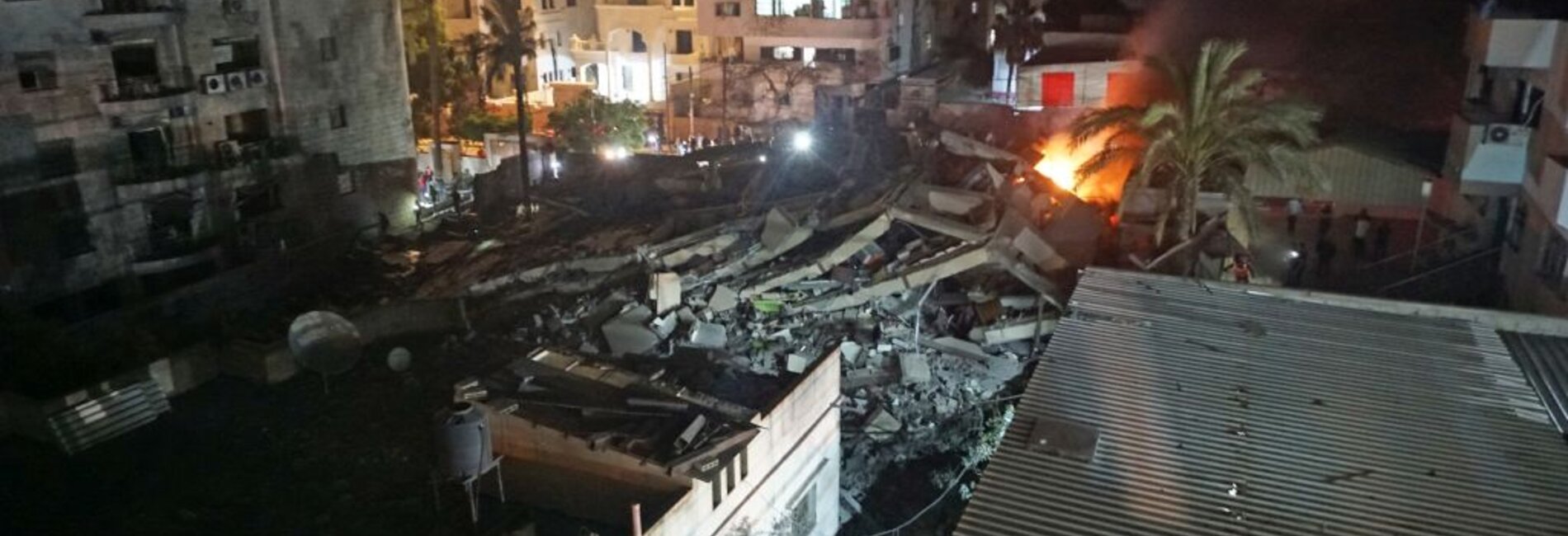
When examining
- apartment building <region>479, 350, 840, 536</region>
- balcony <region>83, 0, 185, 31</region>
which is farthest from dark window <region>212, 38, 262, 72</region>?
apartment building <region>479, 350, 840, 536</region>

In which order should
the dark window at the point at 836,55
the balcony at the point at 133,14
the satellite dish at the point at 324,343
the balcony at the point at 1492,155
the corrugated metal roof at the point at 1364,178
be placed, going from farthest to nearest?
the dark window at the point at 836,55, the corrugated metal roof at the point at 1364,178, the balcony at the point at 133,14, the balcony at the point at 1492,155, the satellite dish at the point at 324,343

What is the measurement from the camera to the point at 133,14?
28500 millimetres

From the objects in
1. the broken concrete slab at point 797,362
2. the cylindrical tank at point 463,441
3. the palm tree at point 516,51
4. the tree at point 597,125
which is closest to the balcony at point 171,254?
the palm tree at point 516,51

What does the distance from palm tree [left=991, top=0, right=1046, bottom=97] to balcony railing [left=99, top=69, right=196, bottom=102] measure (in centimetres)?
2722

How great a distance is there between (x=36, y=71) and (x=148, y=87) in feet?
9.56

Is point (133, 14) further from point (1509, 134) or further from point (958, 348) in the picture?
point (1509, 134)

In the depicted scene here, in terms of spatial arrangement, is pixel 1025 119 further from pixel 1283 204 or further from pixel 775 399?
pixel 775 399

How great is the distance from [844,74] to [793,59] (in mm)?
2813

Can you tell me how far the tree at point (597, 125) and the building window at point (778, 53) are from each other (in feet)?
24.5

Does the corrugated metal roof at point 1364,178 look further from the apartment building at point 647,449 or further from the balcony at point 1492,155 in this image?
the apartment building at point 647,449

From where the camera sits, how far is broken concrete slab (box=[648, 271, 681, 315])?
83.7 ft

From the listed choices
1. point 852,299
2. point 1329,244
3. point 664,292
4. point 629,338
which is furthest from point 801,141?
point 1329,244

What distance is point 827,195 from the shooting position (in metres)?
29.7

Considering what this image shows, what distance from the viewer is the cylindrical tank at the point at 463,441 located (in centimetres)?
1482
